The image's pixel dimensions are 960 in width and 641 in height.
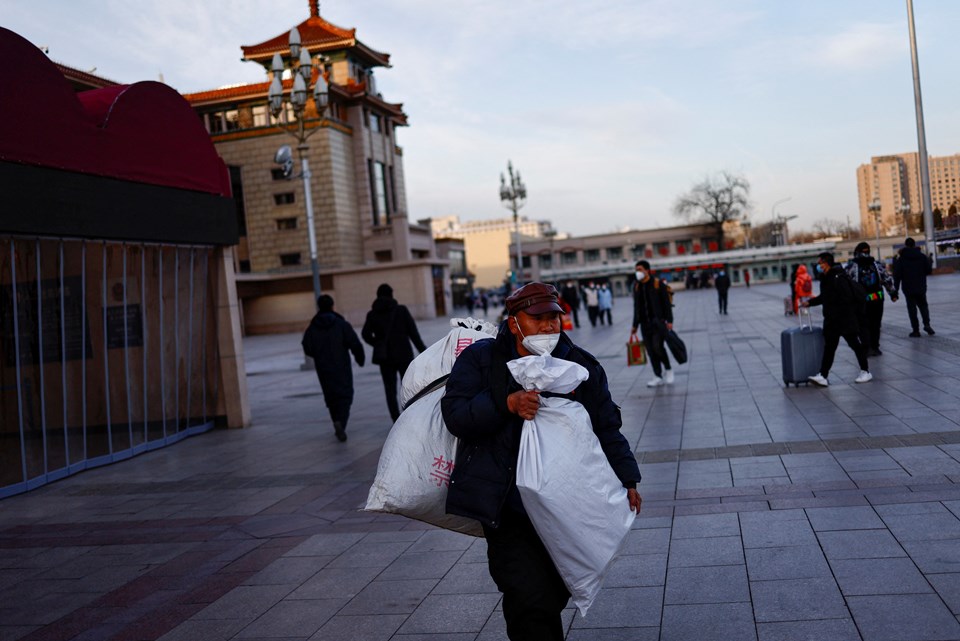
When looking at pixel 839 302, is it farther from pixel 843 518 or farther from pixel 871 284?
pixel 843 518

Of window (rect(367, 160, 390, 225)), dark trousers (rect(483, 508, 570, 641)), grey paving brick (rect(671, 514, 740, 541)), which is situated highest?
window (rect(367, 160, 390, 225))

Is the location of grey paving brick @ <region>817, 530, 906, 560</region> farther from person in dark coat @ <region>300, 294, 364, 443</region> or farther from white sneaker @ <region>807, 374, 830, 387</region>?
person in dark coat @ <region>300, 294, 364, 443</region>

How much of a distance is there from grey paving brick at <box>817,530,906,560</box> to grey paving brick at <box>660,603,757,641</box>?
914 millimetres

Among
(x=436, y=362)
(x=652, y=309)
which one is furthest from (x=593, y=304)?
(x=436, y=362)

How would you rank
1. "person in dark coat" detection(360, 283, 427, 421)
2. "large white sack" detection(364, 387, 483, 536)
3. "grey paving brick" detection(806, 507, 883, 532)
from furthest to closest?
1. "person in dark coat" detection(360, 283, 427, 421)
2. "grey paving brick" detection(806, 507, 883, 532)
3. "large white sack" detection(364, 387, 483, 536)

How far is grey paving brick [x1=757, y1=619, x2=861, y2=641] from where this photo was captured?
3945mm

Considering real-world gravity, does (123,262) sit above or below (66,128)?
below

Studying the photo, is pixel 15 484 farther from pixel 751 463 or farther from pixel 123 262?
pixel 751 463

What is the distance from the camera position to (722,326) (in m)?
26.3

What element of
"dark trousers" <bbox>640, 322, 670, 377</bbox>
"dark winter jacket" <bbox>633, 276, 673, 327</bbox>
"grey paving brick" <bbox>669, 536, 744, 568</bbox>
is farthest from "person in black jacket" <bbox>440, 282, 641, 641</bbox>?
"dark trousers" <bbox>640, 322, 670, 377</bbox>

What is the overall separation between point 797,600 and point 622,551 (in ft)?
4.36

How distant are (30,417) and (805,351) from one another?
9150 mm

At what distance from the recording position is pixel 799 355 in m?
11.7

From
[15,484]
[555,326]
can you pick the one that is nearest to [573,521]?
[555,326]
